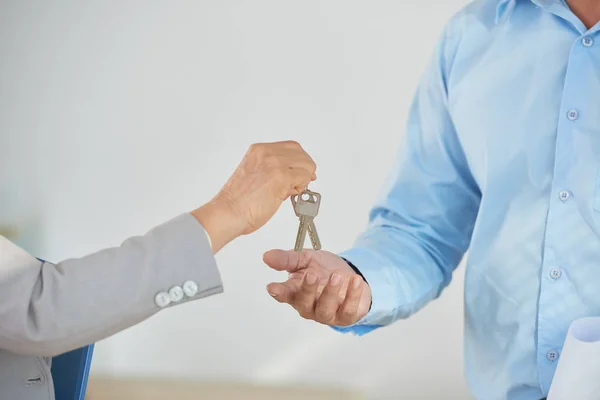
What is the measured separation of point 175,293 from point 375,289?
0.36 metres

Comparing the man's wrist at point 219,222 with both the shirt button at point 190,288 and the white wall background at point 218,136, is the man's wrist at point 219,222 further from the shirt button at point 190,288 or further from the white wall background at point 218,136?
the white wall background at point 218,136

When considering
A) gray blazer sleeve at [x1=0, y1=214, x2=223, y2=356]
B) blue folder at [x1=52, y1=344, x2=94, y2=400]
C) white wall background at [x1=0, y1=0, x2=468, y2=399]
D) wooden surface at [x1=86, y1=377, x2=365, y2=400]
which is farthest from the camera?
wooden surface at [x1=86, y1=377, x2=365, y2=400]

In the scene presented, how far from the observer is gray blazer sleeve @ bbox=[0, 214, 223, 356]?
910 millimetres

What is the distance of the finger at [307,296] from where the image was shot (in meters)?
1.06

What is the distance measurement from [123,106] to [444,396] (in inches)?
54.4

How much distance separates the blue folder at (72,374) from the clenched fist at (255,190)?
0.51 meters

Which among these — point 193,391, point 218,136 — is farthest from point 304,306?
point 193,391

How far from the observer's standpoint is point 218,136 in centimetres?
251

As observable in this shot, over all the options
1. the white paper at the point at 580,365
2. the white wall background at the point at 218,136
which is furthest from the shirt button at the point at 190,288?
the white wall background at the point at 218,136

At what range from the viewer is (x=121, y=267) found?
3.02 ft

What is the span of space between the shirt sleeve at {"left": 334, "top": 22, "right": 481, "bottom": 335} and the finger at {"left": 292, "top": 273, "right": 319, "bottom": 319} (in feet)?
0.39

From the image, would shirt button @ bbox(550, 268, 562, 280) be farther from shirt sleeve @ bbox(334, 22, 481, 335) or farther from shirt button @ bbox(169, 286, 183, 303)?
shirt button @ bbox(169, 286, 183, 303)

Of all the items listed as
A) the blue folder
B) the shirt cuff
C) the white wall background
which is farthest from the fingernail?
the white wall background

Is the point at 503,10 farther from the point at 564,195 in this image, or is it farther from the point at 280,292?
the point at 280,292
